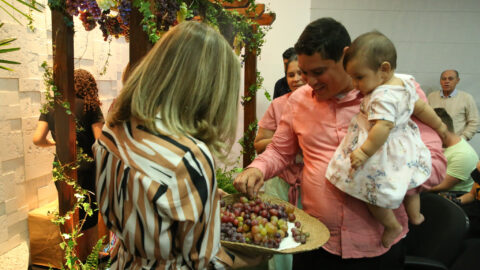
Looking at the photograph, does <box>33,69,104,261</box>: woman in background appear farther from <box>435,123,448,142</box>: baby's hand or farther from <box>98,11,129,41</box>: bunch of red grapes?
<box>435,123,448,142</box>: baby's hand

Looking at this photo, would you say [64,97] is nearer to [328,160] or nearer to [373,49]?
[328,160]

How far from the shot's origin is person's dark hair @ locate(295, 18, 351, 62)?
142 centimetres

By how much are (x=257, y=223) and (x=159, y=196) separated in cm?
53

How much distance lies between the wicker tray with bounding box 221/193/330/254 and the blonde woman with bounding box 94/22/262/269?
0.14 metres

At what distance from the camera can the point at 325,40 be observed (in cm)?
142

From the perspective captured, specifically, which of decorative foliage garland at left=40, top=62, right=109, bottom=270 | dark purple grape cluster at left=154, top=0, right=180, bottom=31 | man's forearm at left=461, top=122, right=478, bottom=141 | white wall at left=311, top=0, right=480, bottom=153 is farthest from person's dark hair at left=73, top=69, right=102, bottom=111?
man's forearm at left=461, top=122, right=478, bottom=141

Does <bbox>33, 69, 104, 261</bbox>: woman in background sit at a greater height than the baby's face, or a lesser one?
lesser

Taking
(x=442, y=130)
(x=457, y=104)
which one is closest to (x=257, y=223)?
(x=442, y=130)

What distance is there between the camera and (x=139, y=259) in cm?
103

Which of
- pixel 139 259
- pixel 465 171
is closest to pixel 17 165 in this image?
pixel 139 259

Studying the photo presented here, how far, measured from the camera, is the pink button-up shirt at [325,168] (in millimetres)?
1426

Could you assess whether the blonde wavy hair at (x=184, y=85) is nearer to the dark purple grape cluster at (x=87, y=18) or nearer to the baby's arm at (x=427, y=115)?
the baby's arm at (x=427, y=115)

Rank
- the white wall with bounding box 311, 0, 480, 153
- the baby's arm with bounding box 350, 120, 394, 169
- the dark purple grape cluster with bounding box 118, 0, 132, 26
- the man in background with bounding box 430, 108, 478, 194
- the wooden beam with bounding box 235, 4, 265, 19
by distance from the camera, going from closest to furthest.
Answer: the baby's arm with bounding box 350, 120, 394, 169 → the dark purple grape cluster with bounding box 118, 0, 132, 26 → the wooden beam with bounding box 235, 4, 265, 19 → the man in background with bounding box 430, 108, 478, 194 → the white wall with bounding box 311, 0, 480, 153

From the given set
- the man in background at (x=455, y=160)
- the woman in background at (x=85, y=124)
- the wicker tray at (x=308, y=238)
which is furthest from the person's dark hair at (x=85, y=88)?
the man in background at (x=455, y=160)
